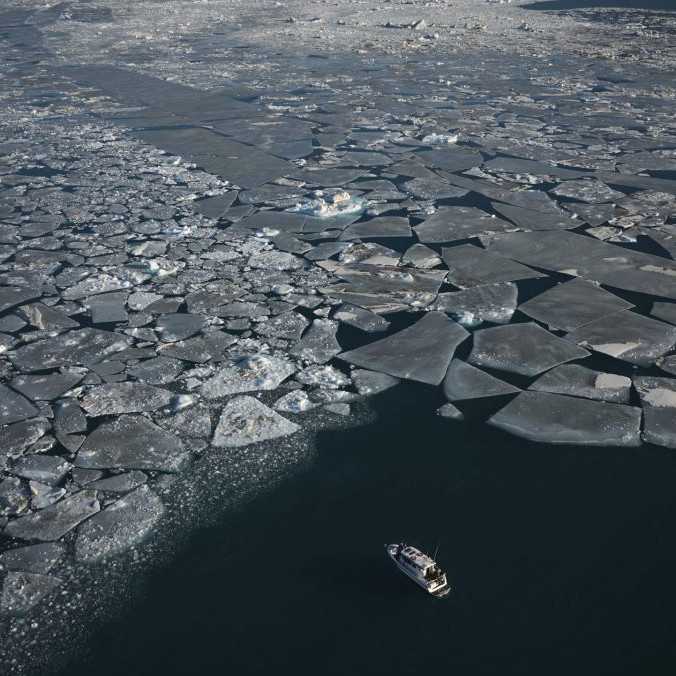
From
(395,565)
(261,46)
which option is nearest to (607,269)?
(395,565)

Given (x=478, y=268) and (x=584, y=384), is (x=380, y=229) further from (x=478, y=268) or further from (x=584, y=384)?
(x=584, y=384)

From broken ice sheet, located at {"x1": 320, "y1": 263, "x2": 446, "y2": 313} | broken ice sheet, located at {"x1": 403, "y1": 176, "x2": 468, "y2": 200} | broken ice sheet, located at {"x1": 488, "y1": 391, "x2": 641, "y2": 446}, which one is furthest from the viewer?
broken ice sheet, located at {"x1": 403, "y1": 176, "x2": 468, "y2": 200}

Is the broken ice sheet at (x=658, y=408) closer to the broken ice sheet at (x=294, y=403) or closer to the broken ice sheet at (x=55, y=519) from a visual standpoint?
the broken ice sheet at (x=294, y=403)

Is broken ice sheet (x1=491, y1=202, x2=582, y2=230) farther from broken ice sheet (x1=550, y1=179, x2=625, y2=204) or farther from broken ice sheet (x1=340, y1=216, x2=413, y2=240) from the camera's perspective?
broken ice sheet (x1=340, y1=216, x2=413, y2=240)

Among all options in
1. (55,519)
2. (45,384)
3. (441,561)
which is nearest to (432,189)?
(45,384)

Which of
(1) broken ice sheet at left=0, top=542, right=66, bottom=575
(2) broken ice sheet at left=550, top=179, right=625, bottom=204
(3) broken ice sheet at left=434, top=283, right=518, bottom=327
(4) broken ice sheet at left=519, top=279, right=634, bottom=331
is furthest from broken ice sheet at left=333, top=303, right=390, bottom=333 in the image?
(2) broken ice sheet at left=550, top=179, right=625, bottom=204

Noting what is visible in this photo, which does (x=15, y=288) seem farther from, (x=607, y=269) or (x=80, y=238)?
(x=607, y=269)
